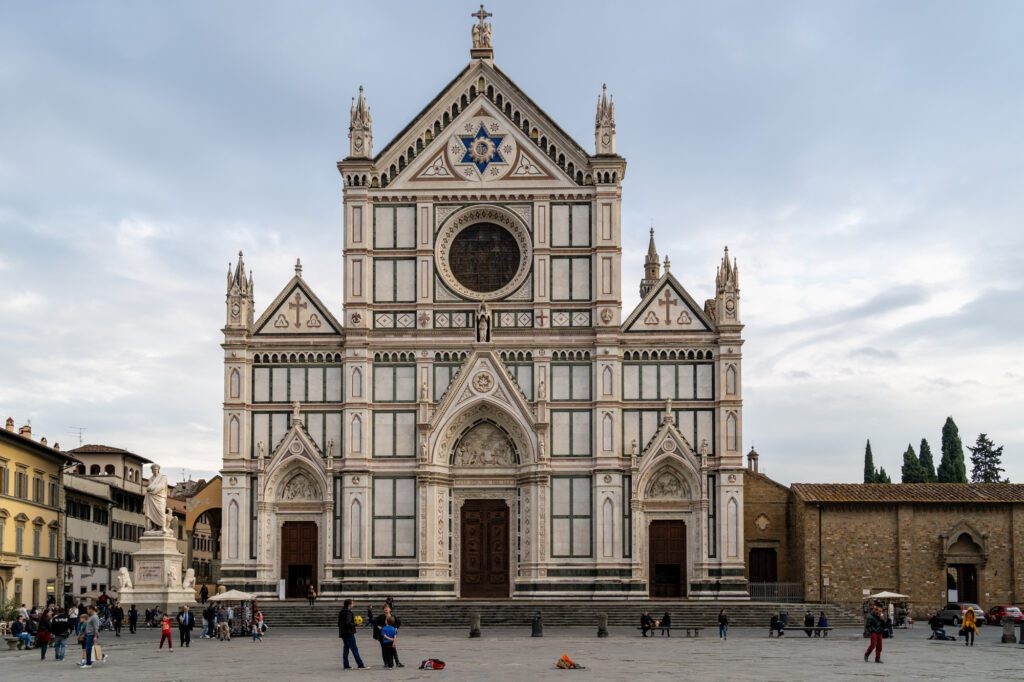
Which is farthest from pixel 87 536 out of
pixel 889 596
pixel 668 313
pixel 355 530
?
pixel 889 596

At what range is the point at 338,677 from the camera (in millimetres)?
27984

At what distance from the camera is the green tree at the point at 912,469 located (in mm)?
83125

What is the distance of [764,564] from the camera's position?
59688 mm

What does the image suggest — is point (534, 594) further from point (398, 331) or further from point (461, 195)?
point (461, 195)

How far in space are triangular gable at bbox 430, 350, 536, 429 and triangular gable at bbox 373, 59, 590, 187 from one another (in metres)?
8.11

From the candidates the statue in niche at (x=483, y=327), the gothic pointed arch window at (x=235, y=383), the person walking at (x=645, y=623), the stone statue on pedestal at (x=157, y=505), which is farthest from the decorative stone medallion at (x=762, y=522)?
the stone statue on pedestal at (x=157, y=505)

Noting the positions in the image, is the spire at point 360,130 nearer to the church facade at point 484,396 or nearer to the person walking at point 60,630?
the church facade at point 484,396

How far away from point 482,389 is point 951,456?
38761 millimetres

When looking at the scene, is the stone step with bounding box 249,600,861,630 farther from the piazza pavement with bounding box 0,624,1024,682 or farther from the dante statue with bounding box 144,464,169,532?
the dante statue with bounding box 144,464,169,532

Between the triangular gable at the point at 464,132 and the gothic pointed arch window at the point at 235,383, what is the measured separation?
1040 centimetres

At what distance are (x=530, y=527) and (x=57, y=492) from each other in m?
22.4

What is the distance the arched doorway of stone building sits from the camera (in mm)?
56906

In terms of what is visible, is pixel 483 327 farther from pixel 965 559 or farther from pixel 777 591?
pixel 965 559

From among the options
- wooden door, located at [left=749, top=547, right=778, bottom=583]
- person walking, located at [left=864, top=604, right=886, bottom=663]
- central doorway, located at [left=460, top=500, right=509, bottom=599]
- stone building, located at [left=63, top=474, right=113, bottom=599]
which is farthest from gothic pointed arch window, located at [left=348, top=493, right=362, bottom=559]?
person walking, located at [left=864, top=604, right=886, bottom=663]
